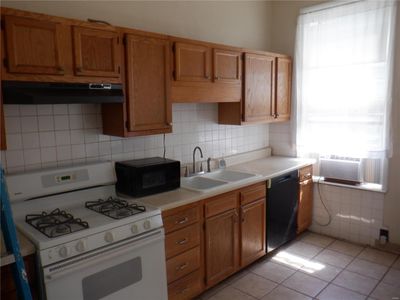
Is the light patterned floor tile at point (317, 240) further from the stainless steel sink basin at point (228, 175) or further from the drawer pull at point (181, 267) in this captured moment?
the drawer pull at point (181, 267)

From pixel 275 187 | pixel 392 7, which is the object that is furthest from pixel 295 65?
pixel 275 187

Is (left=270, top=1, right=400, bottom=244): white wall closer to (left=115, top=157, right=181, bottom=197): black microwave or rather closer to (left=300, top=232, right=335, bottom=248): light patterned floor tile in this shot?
(left=300, top=232, right=335, bottom=248): light patterned floor tile

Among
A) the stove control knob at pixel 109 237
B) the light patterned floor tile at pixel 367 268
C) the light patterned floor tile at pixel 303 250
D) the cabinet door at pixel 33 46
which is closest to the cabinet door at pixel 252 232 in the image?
the light patterned floor tile at pixel 303 250

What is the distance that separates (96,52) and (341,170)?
280 cm

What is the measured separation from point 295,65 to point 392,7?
1054mm

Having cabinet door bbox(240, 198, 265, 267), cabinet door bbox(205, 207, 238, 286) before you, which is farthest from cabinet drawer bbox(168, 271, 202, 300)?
cabinet door bbox(240, 198, 265, 267)

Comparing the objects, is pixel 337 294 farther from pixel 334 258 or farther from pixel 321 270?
pixel 334 258

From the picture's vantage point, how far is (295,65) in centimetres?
379

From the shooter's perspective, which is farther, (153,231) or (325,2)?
(325,2)

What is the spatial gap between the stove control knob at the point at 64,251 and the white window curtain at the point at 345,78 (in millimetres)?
2857

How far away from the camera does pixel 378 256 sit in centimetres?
332

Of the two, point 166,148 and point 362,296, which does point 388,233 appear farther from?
point 166,148

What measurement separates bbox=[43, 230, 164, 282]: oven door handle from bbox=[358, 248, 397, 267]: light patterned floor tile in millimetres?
2267

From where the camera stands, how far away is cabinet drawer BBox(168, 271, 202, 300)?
2.39m
